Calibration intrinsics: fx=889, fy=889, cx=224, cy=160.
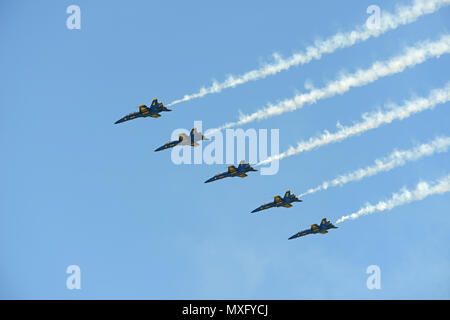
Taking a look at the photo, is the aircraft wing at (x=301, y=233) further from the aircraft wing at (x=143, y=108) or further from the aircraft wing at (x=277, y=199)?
the aircraft wing at (x=143, y=108)

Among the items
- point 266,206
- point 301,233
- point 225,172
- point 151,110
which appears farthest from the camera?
point 301,233

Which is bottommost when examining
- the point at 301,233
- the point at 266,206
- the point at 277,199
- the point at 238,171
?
the point at 301,233

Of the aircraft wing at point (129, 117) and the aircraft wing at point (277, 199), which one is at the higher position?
the aircraft wing at point (129, 117)

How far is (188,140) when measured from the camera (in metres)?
105

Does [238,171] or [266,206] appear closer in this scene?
[238,171]

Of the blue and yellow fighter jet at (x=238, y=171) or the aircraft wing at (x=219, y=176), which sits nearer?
the blue and yellow fighter jet at (x=238, y=171)

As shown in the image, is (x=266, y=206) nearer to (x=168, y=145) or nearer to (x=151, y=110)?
(x=168, y=145)

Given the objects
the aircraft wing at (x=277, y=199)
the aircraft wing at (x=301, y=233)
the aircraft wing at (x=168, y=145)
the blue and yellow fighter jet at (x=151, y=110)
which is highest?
the blue and yellow fighter jet at (x=151, y=110)

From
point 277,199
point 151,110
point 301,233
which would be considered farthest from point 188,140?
point 301,233

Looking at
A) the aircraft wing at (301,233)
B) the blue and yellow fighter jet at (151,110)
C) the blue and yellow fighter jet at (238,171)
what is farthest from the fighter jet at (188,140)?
the aircraft wing at (301,233)

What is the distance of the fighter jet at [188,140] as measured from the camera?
104 meters
